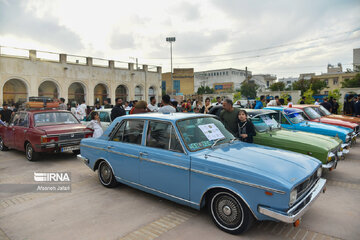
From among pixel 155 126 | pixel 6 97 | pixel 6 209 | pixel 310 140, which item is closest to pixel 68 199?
pixel 6 209

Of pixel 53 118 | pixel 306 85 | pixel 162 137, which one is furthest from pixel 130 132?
pixel 306 85

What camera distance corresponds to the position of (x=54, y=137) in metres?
7.17

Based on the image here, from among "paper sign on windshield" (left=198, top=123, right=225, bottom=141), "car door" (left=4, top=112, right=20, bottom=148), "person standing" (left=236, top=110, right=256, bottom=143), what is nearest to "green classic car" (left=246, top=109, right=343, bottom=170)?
"person standing" (left=236, top=110, right=256, bottom=143)

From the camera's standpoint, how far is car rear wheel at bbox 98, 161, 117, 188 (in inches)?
198

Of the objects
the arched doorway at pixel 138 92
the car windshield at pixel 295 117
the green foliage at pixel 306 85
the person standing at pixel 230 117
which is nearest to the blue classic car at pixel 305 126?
the car windshield at pixel 295 117

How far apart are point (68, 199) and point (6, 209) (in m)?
0.97

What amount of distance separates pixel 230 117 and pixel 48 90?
25.7 meters

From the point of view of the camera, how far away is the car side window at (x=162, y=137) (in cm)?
391

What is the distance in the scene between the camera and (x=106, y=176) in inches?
203

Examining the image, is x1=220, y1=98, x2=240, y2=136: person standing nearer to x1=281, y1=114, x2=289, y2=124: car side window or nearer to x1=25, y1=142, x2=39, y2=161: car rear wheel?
x1=281, y1=114, x2=289, y2=124: car side window

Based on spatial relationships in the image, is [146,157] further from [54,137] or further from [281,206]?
[54,137]

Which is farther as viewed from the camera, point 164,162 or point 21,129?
point 21,129

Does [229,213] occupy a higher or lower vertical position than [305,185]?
lower

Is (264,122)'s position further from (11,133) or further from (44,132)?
(11,133)
